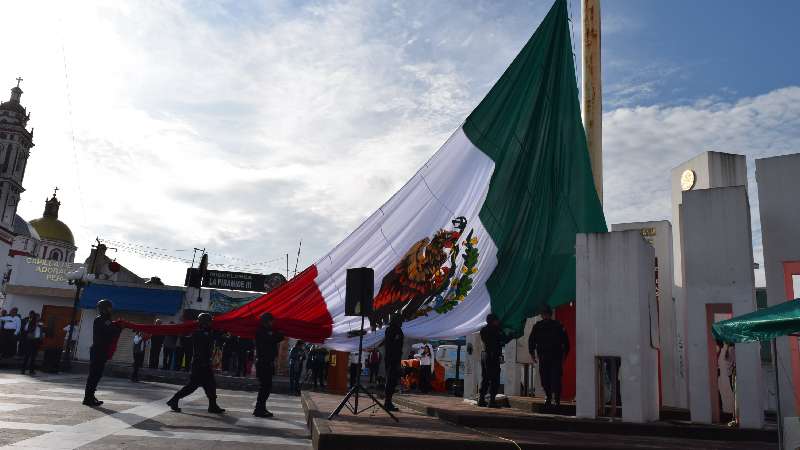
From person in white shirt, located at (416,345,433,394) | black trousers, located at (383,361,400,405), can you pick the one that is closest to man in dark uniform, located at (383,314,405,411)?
black trousers, located at (383,361,400,405)

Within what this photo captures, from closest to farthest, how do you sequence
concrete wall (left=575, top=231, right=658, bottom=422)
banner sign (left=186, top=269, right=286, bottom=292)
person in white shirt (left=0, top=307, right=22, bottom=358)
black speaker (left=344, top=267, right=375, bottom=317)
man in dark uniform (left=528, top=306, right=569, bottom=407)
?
1. black speaker (left=344, top=267, right=375, bottom=317)
2. concrete wall (left=575, top=231, right=658, bottom=422)
3. man in dark uniform (left=528, top=306, right=569, bottom=407)
4. person in white shirt (left=0, top=307, right=22, bottom=358)
5. banner sign (left=186, top=269, right=286, bottom=292)

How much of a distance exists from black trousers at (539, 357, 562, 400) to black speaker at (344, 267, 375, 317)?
3.60 meters

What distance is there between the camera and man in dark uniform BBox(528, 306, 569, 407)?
10.7 metres

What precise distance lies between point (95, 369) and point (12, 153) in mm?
64556

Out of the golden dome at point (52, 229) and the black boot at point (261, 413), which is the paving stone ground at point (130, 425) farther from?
the golden dome at point (52, 229)

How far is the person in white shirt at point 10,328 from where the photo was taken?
2064 cm

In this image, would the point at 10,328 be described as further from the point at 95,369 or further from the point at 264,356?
the point at 264,356

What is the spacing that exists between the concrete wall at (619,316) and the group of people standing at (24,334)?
1666cm

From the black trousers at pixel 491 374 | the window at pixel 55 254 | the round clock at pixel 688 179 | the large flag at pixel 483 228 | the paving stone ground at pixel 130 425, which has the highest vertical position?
the window at pixel 55 254

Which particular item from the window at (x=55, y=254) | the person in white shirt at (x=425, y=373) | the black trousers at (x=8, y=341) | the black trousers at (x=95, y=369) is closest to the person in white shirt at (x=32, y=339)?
the black trousers at (x=8, y=341)

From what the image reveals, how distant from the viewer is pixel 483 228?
1157 centimetres

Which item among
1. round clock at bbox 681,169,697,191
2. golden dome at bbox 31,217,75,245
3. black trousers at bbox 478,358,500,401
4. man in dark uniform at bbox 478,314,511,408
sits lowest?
black trousers at bbox 478,358,500,401

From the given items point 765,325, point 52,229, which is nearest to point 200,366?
point 765,325

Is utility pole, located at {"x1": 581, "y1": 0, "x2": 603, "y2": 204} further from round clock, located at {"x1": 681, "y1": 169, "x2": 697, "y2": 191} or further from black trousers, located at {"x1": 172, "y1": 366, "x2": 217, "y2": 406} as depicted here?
black trousers, located at {"x1": 172, "y1": 366, "x2": 217, "y2": 406}
